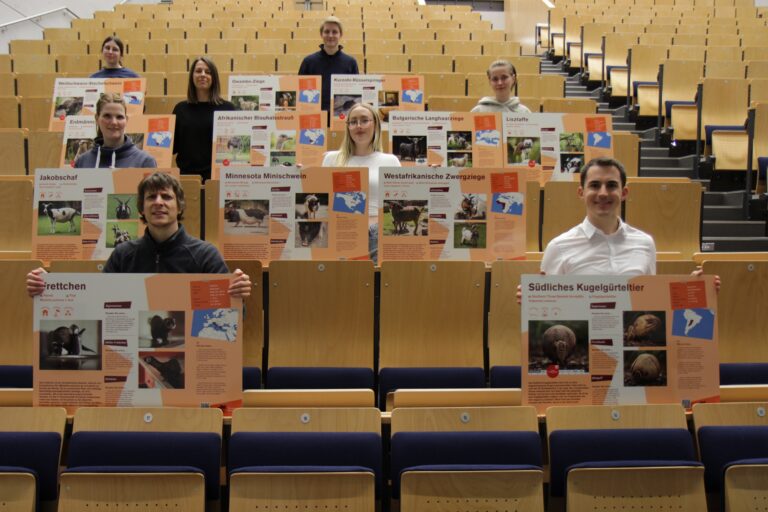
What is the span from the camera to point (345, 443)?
236 cm

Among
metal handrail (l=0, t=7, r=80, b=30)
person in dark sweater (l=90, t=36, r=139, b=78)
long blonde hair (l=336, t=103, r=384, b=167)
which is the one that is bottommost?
long blonde hair (l=336, t=103, r=384, b=167)

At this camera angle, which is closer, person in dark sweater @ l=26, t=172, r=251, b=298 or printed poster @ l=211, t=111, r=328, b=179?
person in dark sweater @ l=26, t=172, r=251, b=298

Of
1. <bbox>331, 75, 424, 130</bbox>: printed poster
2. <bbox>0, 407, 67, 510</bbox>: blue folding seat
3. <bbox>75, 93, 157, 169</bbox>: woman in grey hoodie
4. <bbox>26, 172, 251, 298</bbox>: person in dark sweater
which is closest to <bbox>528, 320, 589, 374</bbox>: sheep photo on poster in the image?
<bbox>26, 172, 251, 298</bbox>: person in dark sweater

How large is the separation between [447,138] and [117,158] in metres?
1.66

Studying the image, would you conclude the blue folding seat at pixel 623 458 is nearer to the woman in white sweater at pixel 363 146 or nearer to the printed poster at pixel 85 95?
the woman in white sweater at pixel 363 146

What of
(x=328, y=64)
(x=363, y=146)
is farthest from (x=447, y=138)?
(x=328, y=64)

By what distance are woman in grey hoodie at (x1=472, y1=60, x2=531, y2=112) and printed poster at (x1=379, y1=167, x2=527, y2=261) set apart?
4.24ft

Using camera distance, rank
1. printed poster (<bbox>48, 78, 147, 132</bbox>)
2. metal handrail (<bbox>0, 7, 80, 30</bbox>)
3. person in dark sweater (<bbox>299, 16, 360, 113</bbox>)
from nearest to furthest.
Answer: printed poster (<bbox>48, 78, 147, 132</bbox>), person in dark sweater (<bbox>299, 16, 360, 113</bbox>), metal handrail (<bbox>0, 7, 80, 30</bbox>)

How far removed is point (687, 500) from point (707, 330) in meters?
0.53

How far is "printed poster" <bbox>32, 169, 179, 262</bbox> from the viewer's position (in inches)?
137

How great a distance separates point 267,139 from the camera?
15.1 ft

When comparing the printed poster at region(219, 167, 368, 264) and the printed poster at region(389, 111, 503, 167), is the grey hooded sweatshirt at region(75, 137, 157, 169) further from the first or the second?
the printed poster at region(389, 111, 503, 167)

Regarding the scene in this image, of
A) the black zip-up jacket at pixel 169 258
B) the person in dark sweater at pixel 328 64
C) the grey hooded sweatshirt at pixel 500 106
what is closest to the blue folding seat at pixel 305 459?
the black zip-up jacket at pixel 169 258

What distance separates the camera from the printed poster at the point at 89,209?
11.4ft
